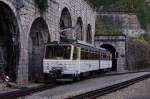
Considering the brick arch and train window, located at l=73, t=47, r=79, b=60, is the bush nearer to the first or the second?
the brick arch

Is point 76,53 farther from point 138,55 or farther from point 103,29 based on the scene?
point 103,29

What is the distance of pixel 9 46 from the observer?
2838 centimetres

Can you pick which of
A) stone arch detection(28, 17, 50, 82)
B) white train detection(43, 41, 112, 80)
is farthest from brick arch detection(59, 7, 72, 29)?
white train detection(43, 41, 112, 80)

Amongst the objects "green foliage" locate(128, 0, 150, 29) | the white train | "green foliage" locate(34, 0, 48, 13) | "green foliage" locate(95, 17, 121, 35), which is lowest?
the white train

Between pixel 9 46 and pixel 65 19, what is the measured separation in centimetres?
1457

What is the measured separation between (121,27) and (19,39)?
4496 cm

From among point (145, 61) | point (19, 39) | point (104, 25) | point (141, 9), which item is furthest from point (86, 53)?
point (141, 9)

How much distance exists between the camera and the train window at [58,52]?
2972 centimetres

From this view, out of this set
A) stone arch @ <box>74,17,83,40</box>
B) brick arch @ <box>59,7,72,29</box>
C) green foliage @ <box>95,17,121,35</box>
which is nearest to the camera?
brick arch @ <box>59,7,72,29</box>

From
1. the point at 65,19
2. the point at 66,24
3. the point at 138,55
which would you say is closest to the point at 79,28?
the point at 66,24

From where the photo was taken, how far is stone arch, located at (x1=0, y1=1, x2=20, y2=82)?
27.9 m

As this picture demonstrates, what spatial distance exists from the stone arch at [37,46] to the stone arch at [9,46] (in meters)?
3.71

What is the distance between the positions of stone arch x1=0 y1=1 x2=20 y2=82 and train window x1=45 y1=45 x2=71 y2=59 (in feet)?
7.74

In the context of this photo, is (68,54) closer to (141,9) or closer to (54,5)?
(54,5)
